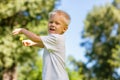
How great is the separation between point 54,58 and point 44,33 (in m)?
16.9

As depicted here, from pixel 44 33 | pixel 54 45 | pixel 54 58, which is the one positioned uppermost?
pixel 44 33

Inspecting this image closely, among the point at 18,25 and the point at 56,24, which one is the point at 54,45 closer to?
the point at 56,24

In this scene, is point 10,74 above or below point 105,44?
below

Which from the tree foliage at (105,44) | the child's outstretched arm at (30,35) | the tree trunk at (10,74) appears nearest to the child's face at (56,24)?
the child's outstretched arm at (30,35)

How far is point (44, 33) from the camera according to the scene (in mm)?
21938

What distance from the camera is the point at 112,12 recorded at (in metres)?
40.5

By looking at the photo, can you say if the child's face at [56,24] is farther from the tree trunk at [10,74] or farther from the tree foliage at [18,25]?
the tree trunk at [10,74]

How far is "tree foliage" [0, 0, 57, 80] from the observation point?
1991 centimetres

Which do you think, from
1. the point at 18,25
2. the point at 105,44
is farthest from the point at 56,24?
the point at 105,44

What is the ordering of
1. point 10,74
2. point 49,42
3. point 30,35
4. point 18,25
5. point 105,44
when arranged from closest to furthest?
1. point 30,35
2. point 49,42
3. point 18,25
4. point 10,74
5. point 105,44

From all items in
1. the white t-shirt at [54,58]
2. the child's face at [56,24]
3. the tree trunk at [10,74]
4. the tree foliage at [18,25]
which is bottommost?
the white t-shirt at [54,58]

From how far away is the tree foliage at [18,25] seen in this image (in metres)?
19.9

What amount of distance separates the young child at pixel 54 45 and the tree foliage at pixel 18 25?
1443 cm

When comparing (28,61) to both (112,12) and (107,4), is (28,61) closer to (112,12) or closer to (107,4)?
(112,12)
